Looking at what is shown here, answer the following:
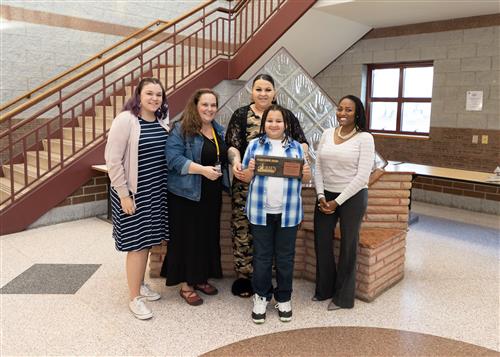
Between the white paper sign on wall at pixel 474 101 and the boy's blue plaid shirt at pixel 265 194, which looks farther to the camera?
the white paper sign on wall at pixel 474 101

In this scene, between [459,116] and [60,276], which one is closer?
[60,276]

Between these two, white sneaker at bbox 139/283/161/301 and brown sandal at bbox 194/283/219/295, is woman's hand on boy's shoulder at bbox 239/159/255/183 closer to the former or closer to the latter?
brown sandal at bbox 194/283/219/295

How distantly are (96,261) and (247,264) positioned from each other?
58.3 inches

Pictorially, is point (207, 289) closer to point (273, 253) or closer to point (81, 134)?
point (273, 253)

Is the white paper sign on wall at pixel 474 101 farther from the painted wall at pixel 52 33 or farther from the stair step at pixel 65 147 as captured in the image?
the stair step at pixel 65 147

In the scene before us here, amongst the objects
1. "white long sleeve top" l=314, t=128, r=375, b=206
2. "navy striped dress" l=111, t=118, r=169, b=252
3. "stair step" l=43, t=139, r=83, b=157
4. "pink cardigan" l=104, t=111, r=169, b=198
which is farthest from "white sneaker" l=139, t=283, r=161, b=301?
"stair step" l=43, t=139, r=83, b=157

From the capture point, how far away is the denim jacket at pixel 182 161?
2451 millimetres

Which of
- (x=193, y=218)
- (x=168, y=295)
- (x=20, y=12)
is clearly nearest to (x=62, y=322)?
(x=168, y=295)

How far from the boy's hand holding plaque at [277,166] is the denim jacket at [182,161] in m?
0.42

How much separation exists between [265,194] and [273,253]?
399 mm

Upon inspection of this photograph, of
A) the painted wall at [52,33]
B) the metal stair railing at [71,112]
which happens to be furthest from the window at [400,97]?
the painted wall at [52,33]

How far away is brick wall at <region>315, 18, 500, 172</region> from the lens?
5.46 m

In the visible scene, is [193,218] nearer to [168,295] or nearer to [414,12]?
[168,295]

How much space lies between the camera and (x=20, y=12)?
538 cm
